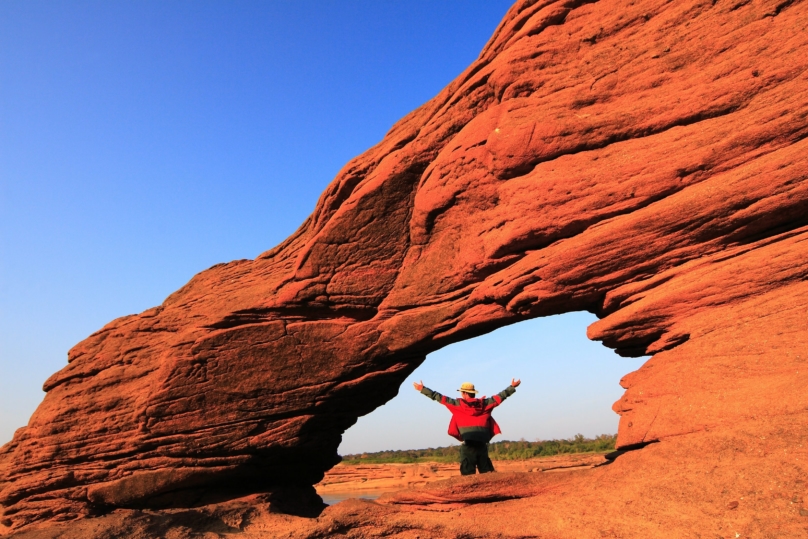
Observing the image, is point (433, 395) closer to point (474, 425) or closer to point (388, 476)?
point (474, 425)

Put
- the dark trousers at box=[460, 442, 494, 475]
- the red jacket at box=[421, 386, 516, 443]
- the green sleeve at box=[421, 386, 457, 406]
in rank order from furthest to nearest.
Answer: the green sleeve at box=[421, 386, 457, 406], the dark trousers at box=[460, 442, 494, 475], the red jacket at box=[421, 386, 516, 443]

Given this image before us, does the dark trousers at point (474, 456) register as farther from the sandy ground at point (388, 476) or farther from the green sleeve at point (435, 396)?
the sandy ground at point (388, 476)

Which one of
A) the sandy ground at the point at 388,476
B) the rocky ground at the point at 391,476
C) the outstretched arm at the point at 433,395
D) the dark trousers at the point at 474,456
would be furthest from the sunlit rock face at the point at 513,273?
the rocky ground at the point at 391,476

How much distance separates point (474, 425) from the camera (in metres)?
11.3

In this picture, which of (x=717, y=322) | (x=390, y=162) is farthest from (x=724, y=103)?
(x=390, y=162)

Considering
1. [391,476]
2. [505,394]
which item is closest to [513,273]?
[505,394]

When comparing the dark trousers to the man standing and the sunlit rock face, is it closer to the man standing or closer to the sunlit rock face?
the man standing

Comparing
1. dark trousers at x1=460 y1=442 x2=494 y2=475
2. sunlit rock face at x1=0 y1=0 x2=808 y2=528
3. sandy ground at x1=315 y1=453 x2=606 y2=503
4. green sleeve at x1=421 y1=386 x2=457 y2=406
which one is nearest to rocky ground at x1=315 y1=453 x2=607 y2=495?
sandy ground at x1=315 y1=453 x2=606 y2=503

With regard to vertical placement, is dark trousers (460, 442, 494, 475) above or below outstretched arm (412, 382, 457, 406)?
below

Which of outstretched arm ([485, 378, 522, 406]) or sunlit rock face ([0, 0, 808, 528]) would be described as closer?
sunlit rock face ([0, 0, 808, 528])

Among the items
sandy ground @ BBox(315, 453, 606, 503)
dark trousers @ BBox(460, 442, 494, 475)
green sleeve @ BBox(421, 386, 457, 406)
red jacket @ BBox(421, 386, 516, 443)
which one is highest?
green sleeve @ BBox(421, 386, 457, 406)

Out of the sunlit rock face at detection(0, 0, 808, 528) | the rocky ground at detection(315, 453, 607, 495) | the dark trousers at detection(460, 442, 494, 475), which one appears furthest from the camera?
the rocky ground at detection(315, 453, 607, 495)

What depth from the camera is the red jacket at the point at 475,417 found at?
1133 centimetres

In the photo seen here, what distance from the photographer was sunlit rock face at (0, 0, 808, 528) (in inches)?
307
